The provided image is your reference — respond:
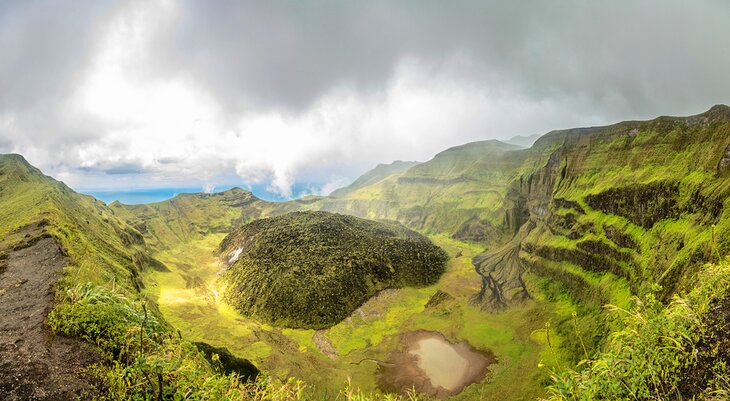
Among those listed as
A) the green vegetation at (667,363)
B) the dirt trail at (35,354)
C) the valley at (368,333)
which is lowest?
the valley at (368,333)

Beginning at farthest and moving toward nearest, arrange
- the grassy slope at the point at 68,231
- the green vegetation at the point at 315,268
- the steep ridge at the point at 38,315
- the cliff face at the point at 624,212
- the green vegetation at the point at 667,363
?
1. the green vegetation at the point at 315,268
2. the cliff face at the point at 624,212
3. the grassy slope at the point at 68,231
4. the steep ridge at the point at 38,315
5. the green vegetation at the point at 667,363

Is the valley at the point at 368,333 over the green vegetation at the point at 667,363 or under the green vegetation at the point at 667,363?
under

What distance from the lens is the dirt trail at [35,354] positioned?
8.84 meters

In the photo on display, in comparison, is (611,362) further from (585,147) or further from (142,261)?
(142,261)

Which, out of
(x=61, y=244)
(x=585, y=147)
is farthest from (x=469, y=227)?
(x=61, y=244)

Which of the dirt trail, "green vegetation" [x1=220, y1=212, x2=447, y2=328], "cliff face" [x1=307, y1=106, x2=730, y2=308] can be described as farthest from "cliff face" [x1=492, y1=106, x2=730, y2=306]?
the dirt trail

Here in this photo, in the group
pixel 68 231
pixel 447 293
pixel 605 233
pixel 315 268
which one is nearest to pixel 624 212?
pixel 605 233

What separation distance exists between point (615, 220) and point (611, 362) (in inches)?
2281

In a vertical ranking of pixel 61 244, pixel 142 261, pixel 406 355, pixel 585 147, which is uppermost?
pixel 585 147

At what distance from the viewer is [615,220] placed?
5403cm

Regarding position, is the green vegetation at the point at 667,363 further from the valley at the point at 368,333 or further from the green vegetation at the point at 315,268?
the green vegetation at the point at 315,268

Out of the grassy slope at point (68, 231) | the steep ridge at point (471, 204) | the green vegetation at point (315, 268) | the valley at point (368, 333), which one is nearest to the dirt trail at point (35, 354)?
the grassy slope at point (68, 231)

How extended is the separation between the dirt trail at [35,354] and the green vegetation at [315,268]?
48.1 metres

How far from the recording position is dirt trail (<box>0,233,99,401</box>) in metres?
8.84
